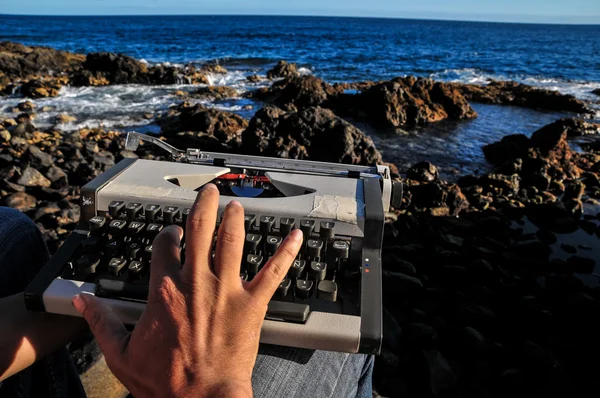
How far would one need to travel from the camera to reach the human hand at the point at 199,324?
105 cm

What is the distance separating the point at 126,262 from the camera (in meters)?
1.85

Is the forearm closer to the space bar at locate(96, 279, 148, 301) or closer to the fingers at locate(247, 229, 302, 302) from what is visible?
the space bar at locate(96, 279, 148, 301)

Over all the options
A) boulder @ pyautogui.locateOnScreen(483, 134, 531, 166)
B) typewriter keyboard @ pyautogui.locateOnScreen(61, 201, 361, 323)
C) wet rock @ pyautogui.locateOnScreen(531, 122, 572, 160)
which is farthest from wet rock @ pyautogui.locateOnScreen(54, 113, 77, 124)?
wet rock @ pyautogui.locateOnScreen(531, 122, 572, 160)

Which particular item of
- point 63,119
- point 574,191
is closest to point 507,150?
point 574,191

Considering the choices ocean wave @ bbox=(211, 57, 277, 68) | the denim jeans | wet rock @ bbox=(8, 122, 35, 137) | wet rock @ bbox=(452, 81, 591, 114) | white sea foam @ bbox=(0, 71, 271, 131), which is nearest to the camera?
the denim jeans

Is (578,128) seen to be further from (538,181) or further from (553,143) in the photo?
(538,181)

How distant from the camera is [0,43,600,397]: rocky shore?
10.8 ft

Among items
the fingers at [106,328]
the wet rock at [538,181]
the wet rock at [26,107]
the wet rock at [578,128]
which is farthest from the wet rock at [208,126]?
the wet rock at [578,128]

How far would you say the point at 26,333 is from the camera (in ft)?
5.14

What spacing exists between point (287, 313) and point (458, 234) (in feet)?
15.0

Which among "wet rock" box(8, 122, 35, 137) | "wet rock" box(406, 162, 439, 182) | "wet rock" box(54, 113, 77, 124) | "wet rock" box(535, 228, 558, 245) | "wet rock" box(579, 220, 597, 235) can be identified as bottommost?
"wet rock" box(54, 113, 77, 124)

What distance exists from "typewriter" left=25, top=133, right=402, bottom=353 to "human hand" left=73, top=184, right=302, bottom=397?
508 millimetres

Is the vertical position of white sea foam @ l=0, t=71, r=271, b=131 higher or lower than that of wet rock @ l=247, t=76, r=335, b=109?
lower

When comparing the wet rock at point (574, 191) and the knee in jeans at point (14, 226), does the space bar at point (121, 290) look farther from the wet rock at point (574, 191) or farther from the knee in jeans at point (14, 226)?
the wet rock at point (574, 191)
